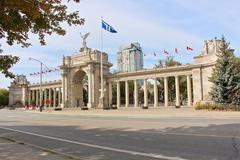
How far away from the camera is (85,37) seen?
88875mm

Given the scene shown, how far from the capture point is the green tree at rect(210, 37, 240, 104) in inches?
1660

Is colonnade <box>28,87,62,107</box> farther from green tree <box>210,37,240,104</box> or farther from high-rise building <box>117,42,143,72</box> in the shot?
green tree <box>210,37,240,104</box>

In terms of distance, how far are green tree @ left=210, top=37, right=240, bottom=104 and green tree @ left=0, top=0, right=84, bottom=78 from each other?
113 ft

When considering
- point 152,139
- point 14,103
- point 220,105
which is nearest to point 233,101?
point 220,105

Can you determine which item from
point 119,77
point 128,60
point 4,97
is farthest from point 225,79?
point 4,97

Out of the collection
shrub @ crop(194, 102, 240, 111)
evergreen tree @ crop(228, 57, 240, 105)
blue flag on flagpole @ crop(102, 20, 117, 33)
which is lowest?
shrub @ crop(194, 102, 240, 111)

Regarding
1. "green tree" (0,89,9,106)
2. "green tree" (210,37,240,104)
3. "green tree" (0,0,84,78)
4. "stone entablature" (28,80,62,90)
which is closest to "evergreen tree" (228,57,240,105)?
"green tree" (210,37,240,104)

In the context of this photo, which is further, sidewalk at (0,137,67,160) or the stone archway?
the stone archway

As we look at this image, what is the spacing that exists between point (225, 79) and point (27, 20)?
36371 mm

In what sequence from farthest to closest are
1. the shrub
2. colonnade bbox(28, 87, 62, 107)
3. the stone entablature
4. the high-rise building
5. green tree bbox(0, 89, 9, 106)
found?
green tree bbox(0, 89, 9, 106) → colonnade bbox(28, 87, 62, 107) → the high-rise building → the stone entablature → the shrub

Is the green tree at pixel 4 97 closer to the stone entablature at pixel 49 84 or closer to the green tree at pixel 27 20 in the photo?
the stone entablature at pixel 49 84

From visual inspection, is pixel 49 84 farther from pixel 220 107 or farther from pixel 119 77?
pixel 220 107

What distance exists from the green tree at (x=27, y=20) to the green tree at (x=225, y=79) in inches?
1360

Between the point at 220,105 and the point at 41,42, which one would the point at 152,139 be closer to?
the point at 41,42
